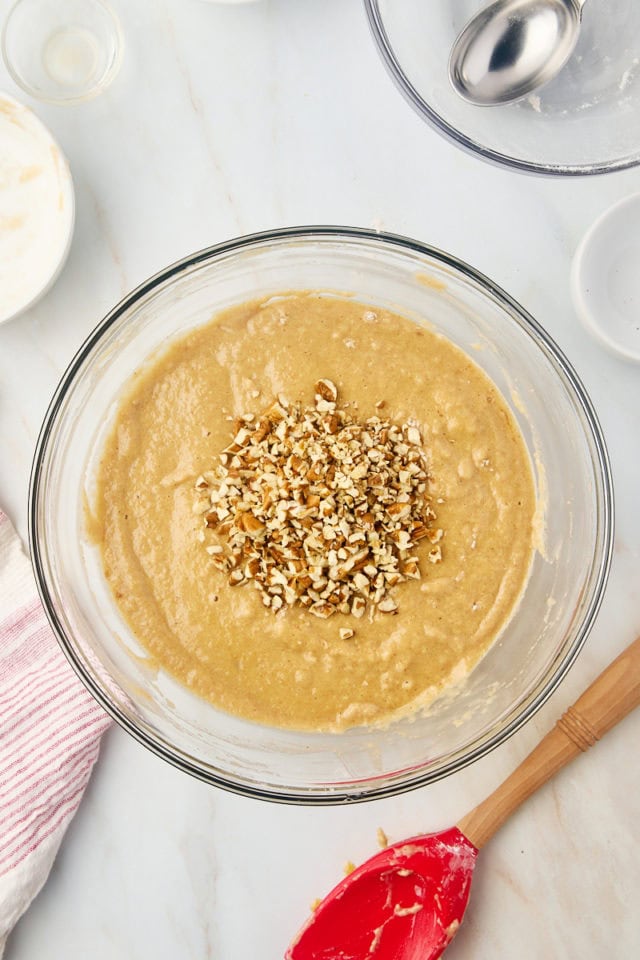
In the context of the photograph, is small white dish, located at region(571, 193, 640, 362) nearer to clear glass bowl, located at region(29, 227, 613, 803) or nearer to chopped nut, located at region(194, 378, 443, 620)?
clear glass bowl, located at region(29, 227, 613, 803)

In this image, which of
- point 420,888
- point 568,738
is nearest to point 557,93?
point 568,738

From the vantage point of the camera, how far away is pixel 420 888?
6.48ft

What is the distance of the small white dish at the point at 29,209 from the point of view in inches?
77.4

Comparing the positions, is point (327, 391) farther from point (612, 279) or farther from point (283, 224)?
point (612, 279)

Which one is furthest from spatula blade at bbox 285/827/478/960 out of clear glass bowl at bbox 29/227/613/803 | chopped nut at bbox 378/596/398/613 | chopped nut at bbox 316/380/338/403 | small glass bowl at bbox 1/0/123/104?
small glass bowl at bbox 1/0/123/104

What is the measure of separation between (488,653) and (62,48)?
74.9 inches

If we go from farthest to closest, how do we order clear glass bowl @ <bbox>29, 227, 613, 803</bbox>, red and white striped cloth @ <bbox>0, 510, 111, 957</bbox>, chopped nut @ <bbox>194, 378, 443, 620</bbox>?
1. red and white striped cloth @ <bbox>0, 510, 111, 957</bbox>
2. clear glass bowl @ <bbox>29, 227, 613, 803</bbox>
3. chopped nut @ <bbox>194, 378, 443, 620</bbox>

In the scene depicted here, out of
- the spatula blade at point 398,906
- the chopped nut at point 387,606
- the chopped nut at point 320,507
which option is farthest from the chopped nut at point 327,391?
the spatula blade at point 398,906

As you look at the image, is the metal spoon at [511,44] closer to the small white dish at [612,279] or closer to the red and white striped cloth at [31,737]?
the small white dish at [612,279]

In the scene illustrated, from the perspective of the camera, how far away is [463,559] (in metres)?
1.85

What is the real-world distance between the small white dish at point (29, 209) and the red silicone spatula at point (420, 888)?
162cm

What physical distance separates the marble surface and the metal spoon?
179 mm

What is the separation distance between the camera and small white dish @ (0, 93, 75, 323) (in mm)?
1966

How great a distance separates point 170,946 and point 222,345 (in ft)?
4.95
